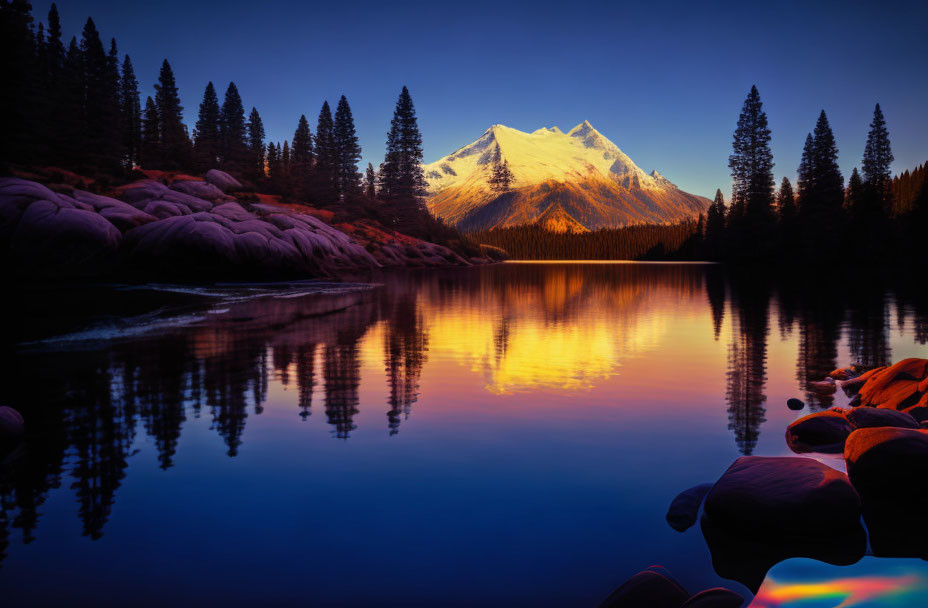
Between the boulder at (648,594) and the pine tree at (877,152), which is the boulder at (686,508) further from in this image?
the pine tree at (877,152)

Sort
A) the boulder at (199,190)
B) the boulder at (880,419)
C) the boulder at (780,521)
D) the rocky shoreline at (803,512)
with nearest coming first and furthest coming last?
the rocky shoreline at (803,512), the boulder at (780,521), the boulder at (880,419), the boulder at (199,190)

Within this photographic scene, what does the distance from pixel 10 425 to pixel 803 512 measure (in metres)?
8.62

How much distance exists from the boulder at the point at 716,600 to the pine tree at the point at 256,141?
9175 cm

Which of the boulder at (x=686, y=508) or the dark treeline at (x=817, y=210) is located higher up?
the dark treeline at (x=817, y=210)

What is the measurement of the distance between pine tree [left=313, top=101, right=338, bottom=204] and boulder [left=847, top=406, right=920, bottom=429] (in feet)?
255

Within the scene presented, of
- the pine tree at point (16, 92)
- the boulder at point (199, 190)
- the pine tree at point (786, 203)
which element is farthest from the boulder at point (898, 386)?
the pine tree at point (786, 203)

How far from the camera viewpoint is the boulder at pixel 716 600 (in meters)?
3.53

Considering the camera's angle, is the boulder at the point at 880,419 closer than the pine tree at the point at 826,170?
Yes

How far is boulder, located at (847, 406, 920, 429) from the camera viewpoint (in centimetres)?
729

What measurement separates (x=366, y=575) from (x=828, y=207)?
8318 centimetres

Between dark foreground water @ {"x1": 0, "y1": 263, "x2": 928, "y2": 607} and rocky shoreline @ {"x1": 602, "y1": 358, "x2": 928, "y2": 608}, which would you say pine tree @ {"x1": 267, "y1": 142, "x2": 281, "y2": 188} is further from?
rocky shoreline @ {"x1": 602, "y1": 358, "x2": 928, "y2": 608}

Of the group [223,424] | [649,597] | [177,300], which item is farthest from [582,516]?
[177,300]

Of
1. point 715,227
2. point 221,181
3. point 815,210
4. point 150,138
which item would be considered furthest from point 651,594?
point 715,227

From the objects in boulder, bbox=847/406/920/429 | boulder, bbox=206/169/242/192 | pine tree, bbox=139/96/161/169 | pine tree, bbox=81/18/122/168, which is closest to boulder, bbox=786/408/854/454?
boulder, bbox=847/406/920/429
